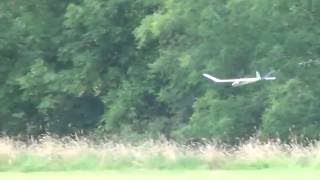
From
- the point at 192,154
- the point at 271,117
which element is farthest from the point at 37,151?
the point at 271,117

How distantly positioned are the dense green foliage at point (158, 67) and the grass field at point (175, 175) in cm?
783

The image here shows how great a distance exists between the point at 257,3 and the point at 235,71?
2.33 meters

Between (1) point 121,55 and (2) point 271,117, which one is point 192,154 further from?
(1) point 121,55

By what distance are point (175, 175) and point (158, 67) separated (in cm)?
1051

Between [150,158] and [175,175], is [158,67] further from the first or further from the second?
[175,175]

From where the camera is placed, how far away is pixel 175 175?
1606 centimetres

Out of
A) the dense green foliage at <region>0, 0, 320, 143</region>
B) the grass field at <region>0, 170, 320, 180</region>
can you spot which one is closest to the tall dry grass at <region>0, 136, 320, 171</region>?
the grass field at <region>0, 170, 320, 180</region>

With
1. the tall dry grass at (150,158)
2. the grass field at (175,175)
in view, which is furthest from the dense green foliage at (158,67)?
the grass field at (175,175)

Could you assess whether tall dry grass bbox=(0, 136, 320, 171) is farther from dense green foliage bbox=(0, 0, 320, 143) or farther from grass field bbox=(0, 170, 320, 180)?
dense green foliage bbox=(0, 0, 320, 143)

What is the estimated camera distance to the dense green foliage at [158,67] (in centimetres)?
2489

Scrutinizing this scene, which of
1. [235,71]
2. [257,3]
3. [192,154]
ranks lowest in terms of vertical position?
[192,154]

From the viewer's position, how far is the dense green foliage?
24.9m

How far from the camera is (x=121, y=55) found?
94.0 feet

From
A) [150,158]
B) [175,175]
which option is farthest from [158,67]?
[175,175]
